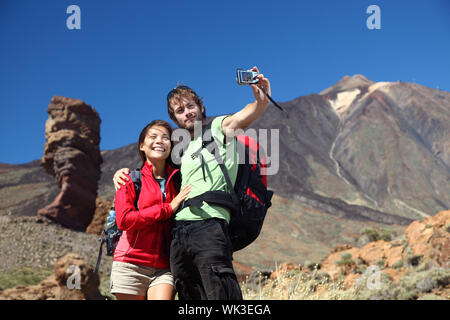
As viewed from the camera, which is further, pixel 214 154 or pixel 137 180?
pixel 137 180

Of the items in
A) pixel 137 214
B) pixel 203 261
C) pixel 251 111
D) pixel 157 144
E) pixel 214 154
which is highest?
pixel 251 111

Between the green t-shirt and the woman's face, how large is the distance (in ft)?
0.87

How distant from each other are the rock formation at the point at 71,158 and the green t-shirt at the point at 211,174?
18.7 m

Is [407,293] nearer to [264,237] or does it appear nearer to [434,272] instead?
[434,272]

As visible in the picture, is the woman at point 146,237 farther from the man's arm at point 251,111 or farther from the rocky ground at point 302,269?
the rocky ground at point 302,269

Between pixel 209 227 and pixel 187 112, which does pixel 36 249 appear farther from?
pixel 209 227

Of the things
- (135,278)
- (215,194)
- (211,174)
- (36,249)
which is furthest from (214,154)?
(36,249)

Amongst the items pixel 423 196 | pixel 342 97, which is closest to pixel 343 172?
pixel 423 196

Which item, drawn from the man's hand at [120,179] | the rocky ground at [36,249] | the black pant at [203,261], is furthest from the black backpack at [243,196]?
the rocky ground at [36,249]

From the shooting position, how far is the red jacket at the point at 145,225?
102 inches

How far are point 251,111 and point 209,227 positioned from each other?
27.0 inches

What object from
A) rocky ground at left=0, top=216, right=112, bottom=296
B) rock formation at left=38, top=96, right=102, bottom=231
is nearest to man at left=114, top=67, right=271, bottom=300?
rocky ground at left=0, top=216, right=112, bottom=296

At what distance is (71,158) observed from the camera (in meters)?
20.0

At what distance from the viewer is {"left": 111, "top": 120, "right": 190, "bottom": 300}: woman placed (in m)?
2.60
